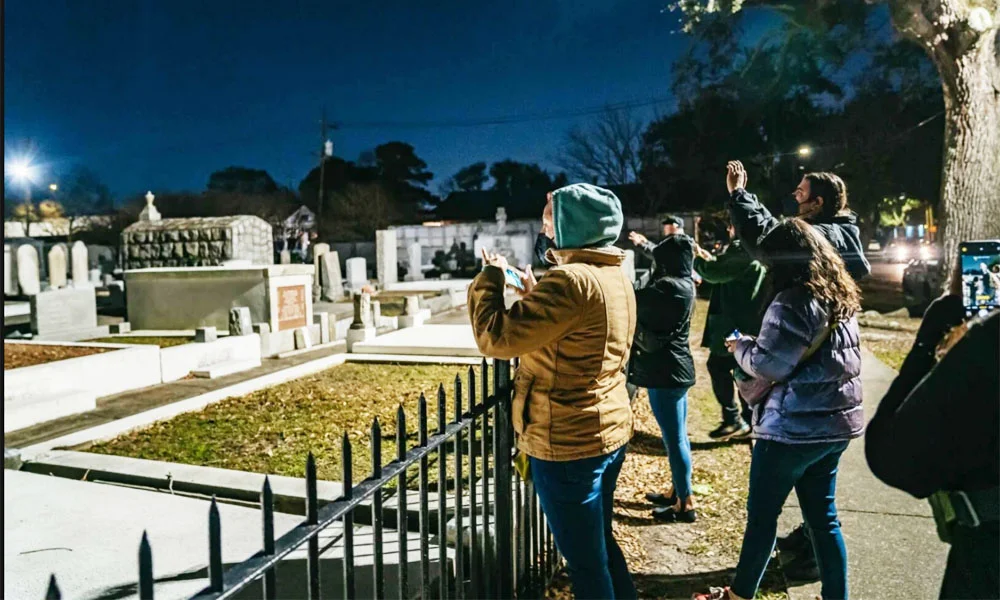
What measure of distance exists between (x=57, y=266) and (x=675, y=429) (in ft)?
51.8

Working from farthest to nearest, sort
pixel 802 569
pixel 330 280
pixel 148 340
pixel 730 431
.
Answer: pixel 330 280 → pixel 148 340 → pixel 730 431 → pixel 802 569

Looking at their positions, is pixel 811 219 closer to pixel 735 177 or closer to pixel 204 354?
pixel 735 177

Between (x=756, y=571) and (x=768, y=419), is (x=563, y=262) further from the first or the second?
(x=756, y=571)

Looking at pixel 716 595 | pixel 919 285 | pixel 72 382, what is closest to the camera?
pixel 716 595

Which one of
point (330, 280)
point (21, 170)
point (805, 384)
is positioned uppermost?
point (21, 170)

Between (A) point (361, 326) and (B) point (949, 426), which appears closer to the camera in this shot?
(B) point (949, 426)

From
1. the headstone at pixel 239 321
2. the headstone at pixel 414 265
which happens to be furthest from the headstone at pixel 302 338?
the headstone at pixel 414 265

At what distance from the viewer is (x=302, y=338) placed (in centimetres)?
1109

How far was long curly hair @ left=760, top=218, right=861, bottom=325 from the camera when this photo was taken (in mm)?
2623

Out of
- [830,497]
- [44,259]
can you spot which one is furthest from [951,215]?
[44,259]

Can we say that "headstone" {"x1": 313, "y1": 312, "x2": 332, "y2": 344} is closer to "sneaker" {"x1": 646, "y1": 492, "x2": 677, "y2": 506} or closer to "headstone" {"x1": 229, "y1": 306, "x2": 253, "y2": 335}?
"headstone" {"x1": 229, "y1": 306, "x2": 253, "y2": 335}

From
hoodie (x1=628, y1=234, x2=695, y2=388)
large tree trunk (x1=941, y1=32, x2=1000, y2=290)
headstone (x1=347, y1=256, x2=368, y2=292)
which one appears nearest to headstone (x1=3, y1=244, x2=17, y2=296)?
headstone (x1=347, y1=256, x2=368, y2=292)

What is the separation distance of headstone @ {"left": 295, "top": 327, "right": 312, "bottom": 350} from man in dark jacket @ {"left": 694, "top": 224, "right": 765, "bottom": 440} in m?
7.21

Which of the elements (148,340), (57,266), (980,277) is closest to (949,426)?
(980,277)
